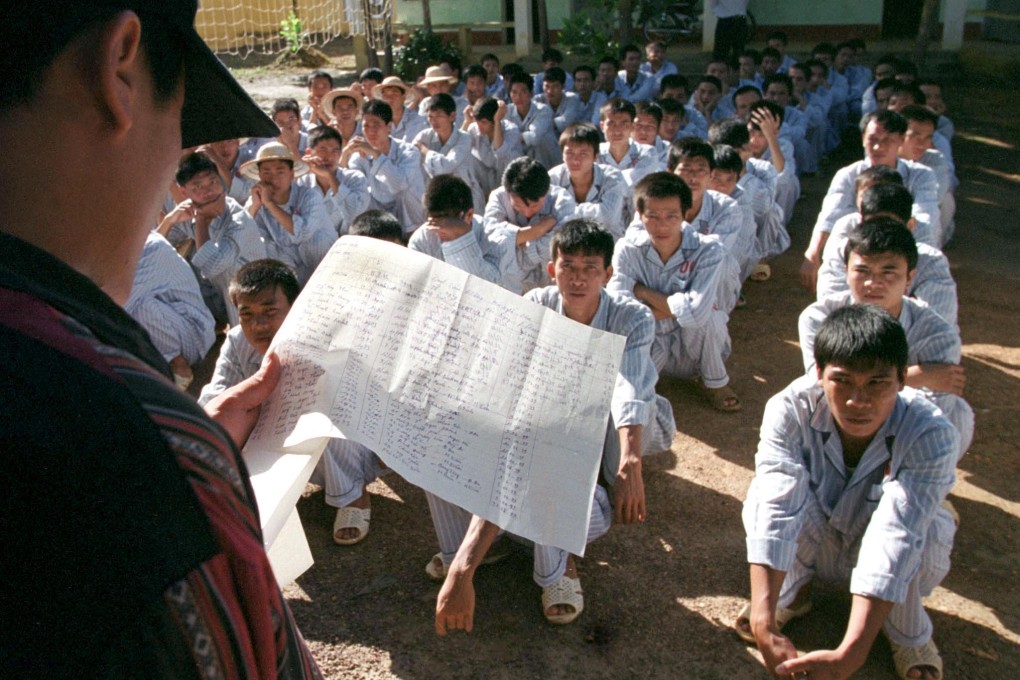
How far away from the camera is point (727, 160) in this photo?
18.0 feet

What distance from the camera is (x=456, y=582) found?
240 centimetres

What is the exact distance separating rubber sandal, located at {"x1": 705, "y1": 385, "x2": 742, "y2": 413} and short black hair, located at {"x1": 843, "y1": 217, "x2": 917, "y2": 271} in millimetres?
1209

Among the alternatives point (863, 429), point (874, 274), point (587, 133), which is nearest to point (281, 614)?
point (863, 429)

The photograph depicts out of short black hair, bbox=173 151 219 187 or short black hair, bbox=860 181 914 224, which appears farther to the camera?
short black hair, bbox=173 151 219 187

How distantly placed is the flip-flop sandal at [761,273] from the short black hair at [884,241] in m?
2.90

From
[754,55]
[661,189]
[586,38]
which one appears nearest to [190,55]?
[661,189]

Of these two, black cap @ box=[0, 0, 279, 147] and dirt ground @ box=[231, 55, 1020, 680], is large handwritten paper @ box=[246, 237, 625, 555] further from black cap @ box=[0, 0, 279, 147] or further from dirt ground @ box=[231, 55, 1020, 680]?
dirt ground @ box=[231, 55, 1020, 680]

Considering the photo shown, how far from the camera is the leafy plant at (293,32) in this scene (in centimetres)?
1704

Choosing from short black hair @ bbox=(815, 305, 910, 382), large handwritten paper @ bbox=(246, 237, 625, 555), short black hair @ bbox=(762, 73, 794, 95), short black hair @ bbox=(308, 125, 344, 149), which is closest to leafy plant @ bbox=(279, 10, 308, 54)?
short black hair @ bbox=(762, 73, 794, 95)

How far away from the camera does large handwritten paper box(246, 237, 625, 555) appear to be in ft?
5.52

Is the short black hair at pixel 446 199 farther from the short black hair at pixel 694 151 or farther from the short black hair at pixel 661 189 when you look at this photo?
the short black hair at pixel 694 151

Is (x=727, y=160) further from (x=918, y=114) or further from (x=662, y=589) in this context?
(x=662, y=589)

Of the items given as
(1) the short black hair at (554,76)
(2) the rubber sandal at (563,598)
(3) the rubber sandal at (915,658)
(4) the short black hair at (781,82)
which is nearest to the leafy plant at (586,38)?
(1) the short black hair at (554,76)

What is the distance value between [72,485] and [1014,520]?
364 cm
